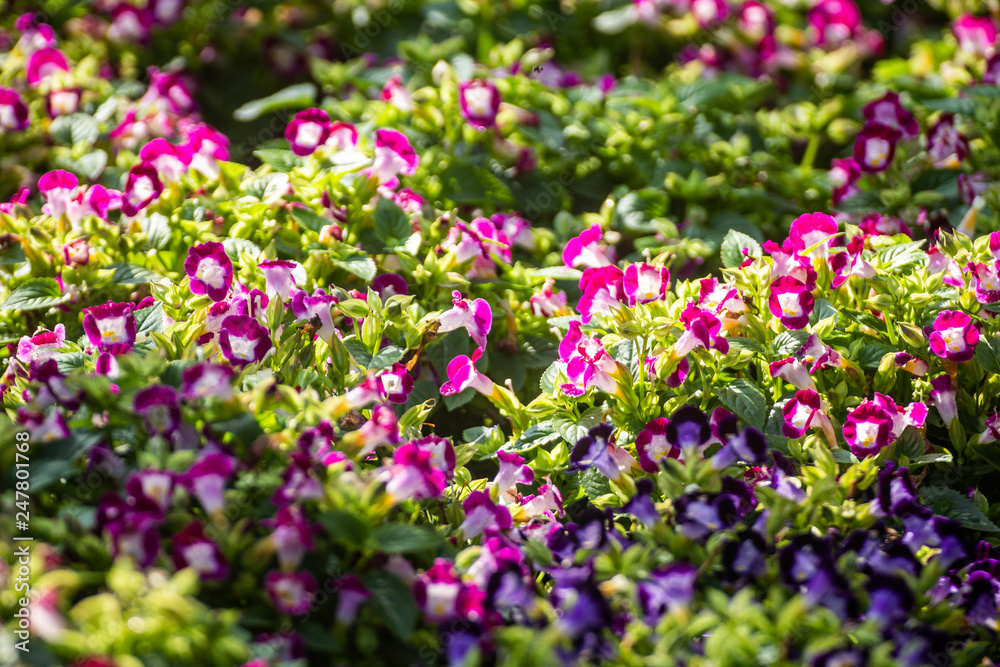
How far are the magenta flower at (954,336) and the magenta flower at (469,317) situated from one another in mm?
908

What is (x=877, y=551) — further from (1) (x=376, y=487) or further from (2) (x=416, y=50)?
(2) (x=416, y=50)

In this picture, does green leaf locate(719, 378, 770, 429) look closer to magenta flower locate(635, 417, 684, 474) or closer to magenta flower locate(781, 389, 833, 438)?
magenta flower locate(781, 389, 833, 438)

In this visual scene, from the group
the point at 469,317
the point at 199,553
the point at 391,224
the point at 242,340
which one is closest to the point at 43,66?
the point at 391,224

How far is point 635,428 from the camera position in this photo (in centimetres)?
169

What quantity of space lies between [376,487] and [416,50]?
7.01 ft

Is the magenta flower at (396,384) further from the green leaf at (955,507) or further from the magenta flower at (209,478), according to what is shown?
the green leaf at (955,507)

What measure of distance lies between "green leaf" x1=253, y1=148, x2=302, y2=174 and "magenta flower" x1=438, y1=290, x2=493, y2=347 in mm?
724

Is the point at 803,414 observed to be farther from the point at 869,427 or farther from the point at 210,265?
the point at 210,265

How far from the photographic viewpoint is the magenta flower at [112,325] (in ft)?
5.24

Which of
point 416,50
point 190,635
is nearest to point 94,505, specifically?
point 190,635

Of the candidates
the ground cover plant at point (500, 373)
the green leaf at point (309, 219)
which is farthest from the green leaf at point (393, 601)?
the green leaf at point (309, 219)

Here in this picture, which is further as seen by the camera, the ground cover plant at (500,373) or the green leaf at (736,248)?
the green leaf at (736,248)

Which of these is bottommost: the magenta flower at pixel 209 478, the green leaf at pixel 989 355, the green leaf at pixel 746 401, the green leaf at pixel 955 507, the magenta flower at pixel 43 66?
the green leaf at pixel 955 507

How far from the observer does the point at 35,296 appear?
1.83m
